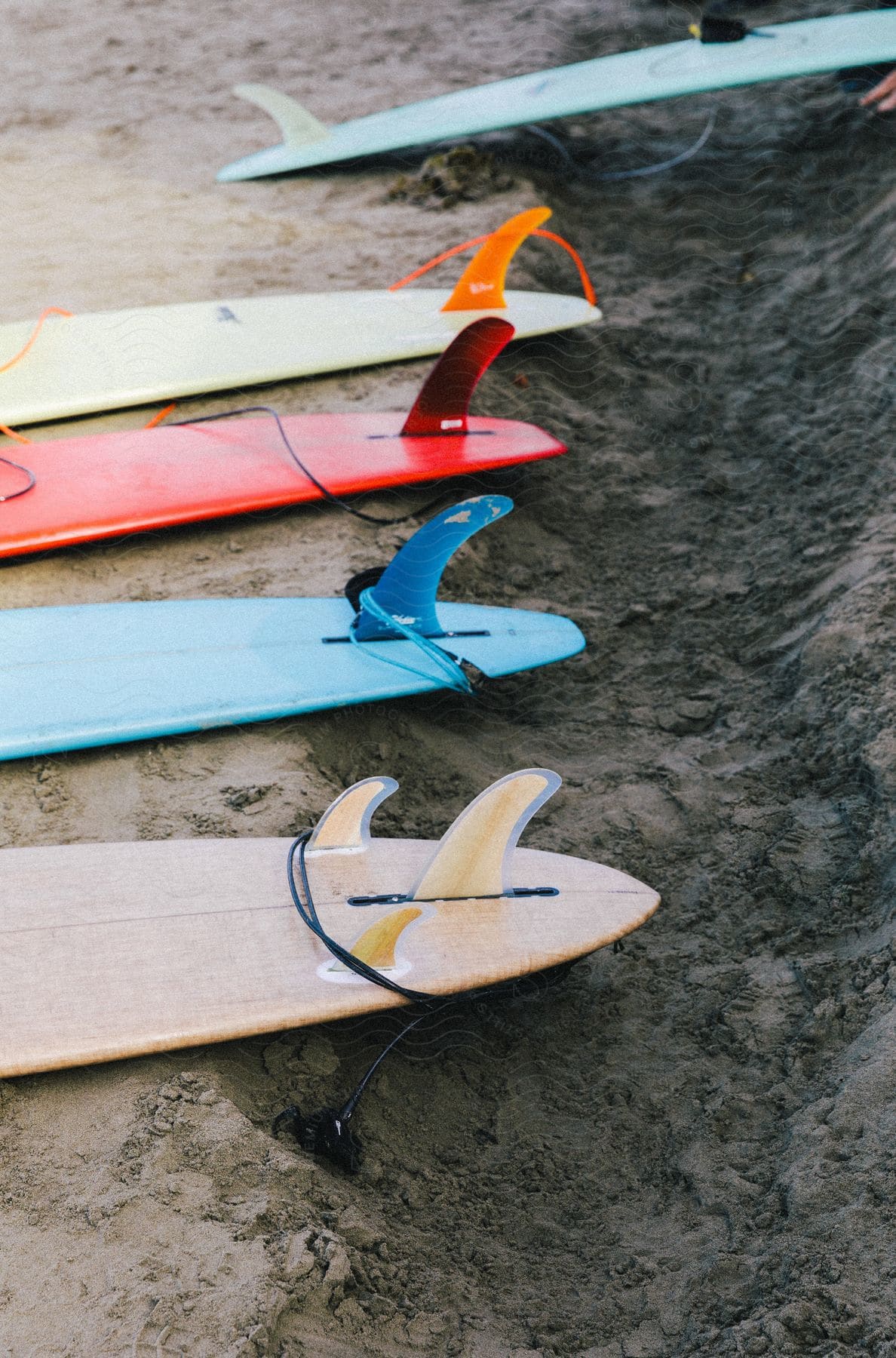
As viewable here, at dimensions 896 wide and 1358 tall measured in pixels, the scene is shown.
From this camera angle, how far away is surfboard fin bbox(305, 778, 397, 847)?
6.75ft

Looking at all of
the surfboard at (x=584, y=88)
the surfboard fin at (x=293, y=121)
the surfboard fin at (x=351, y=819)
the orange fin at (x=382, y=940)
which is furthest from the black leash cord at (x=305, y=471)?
the surfboard fin at (x=293, y=121)

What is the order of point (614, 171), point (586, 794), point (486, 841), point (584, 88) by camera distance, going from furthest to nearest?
point (614, 171) < point (584, 88) < point (586, 794) < point (486, 841)

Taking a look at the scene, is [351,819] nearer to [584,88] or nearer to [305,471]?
[305,471]

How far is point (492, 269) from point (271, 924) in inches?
101

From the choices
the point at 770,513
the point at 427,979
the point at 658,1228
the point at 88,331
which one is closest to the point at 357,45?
the point at 88,331

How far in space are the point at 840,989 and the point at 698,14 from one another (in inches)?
231

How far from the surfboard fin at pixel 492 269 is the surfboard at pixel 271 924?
7.37 ft

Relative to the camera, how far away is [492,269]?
372 cm

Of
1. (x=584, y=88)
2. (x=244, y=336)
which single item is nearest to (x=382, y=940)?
(x=244, y=336)

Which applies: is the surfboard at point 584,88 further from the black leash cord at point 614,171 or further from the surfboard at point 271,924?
the surfboard at point 271,924

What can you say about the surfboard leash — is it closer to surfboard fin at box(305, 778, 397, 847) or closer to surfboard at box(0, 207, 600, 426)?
surfboard fin at box(305, 778, 397, 847)

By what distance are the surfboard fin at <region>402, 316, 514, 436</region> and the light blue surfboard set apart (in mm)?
776

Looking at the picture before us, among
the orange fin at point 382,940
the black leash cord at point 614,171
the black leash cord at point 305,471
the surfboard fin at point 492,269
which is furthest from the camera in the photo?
the black leash cord at point 614,171

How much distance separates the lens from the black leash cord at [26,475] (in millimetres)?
2965
